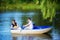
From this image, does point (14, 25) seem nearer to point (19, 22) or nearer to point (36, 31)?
point (19, 22)

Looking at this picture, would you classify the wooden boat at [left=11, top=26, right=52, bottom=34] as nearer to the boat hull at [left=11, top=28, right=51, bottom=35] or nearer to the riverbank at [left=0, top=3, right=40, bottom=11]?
the boat hull at [left=11, top=28, right=51, bottom=35]

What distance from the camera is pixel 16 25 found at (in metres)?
3.21

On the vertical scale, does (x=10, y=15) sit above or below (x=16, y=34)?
above

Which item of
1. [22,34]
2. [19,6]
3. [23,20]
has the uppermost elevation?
[19,6]

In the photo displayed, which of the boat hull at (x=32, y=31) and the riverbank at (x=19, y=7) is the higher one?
the riverbank at (x=19, y=7)

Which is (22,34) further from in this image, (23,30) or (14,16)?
(14,16)

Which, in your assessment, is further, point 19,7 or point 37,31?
point 37,31

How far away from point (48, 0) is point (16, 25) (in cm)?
63

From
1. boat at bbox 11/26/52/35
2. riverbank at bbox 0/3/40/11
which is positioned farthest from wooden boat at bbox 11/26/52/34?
riverbank at bbox 0/3/40/11

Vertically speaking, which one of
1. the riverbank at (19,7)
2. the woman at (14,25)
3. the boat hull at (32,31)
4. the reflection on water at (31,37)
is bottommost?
the reflection on water at (31,37)

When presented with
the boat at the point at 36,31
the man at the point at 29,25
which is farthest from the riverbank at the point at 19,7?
the boat at the point at 36,31

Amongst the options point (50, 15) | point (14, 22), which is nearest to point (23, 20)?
point (14, 22)

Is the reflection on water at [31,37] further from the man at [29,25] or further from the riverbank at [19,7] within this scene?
the riverbank at [19,7]

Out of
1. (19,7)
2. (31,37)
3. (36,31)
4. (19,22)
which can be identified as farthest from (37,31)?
(19,7)
